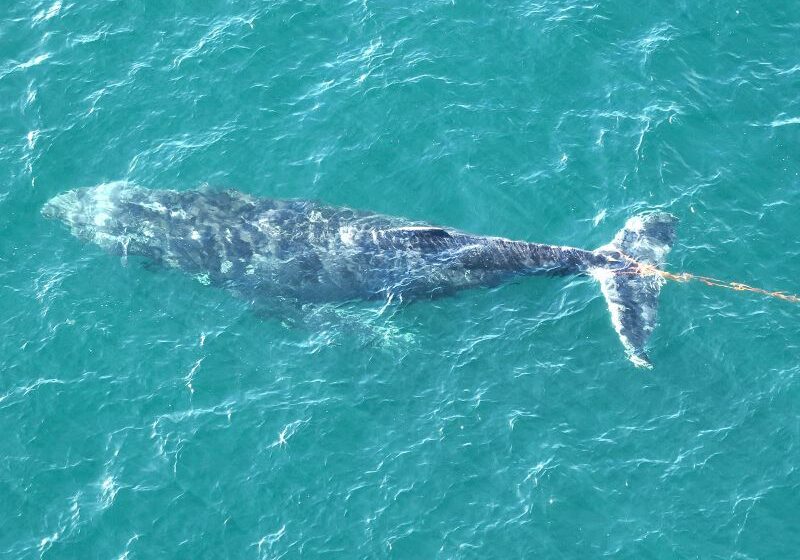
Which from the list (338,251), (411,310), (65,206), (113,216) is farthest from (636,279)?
(65,206)

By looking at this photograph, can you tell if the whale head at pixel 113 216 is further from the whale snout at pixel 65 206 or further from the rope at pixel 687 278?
the rope at pixel 687 278

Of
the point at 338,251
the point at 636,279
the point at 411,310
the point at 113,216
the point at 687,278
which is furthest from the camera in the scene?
the point at 113,216

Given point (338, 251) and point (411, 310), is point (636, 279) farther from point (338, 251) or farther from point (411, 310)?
point (338, 251)

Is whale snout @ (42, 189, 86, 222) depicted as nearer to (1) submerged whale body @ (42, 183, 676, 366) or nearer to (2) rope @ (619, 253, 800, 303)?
(1) submerged whale body @ (42, 183, 676, 366)

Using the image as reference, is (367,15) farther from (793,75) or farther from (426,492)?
(426,492)

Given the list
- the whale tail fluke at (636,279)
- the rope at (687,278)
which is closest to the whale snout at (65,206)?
the whale tail fluke at (636,279)

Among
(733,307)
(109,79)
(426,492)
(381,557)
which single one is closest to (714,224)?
(733,307)

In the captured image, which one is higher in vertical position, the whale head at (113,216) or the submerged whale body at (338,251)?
the whale head at (113,216)
